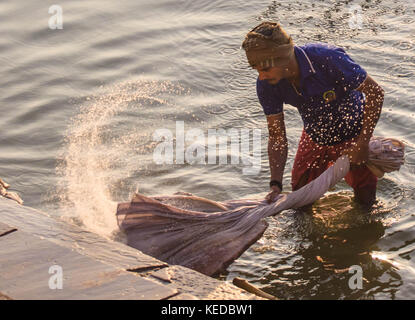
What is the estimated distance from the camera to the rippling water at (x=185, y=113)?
199 inches

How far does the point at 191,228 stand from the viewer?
444 centimetres

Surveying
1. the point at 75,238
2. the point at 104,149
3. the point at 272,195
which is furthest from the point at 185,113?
the point at 75,238

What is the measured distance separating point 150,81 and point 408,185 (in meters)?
3.71

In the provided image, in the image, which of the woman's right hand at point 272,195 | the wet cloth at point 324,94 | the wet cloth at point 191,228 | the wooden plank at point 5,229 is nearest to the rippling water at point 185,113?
the wet cloth at point 191,228

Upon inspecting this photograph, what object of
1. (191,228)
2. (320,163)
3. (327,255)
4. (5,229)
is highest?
(320,163)

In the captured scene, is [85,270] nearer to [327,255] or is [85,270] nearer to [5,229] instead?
[5,229]

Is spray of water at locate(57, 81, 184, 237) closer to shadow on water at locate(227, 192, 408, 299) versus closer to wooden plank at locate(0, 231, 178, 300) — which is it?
wooden plank at locate(0, 231, 178, 300)

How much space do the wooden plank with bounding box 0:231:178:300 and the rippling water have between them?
2.63 ft

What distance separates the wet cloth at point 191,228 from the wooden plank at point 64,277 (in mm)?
670

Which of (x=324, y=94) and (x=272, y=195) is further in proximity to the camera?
(x=272, y=195)

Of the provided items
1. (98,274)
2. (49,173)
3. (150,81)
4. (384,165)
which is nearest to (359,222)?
(384,165)

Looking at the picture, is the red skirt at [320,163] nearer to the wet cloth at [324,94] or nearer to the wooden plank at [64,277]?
the wet cloth at [324,94]

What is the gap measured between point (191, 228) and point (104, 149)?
2.75m

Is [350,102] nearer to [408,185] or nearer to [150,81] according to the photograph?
[408,185]
